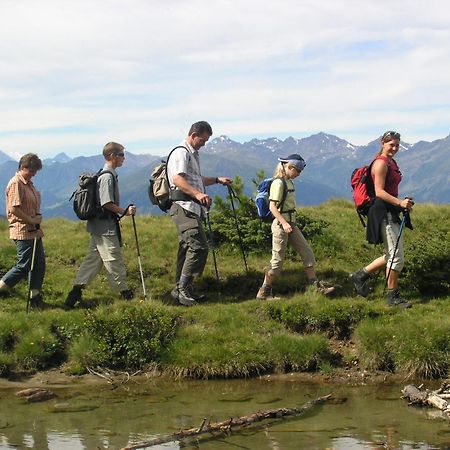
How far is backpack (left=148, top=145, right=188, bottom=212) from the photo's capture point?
13.5 m

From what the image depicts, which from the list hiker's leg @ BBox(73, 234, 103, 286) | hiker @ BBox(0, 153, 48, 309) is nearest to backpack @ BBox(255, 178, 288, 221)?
hiker's leg @ BBox(73, 234, 103, 286)

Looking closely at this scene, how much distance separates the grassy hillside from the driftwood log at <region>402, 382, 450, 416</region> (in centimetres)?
99

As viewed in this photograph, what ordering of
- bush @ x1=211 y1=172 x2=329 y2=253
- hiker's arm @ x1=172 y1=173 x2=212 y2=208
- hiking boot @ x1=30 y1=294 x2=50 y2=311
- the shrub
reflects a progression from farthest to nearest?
1. bush @ x1=211 y1=172 x2=329 y2=253
2. hiking boot @ x1=30 y1=294 x2=50 y2=311
3. hiker's arm @ x1=172 y1=173 x2=212 y2=208
4. the shrub

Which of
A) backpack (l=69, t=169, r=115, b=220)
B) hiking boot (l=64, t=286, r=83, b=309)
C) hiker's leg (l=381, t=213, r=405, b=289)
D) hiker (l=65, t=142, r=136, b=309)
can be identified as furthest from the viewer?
hiking boot (l=64, t=286, r=83, b=309)

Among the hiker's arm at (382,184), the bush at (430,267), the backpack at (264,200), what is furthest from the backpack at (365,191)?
the backpack at (264,200)

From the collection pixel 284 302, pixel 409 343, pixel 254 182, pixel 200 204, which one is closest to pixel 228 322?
pixel 284 302

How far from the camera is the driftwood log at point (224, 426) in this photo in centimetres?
836

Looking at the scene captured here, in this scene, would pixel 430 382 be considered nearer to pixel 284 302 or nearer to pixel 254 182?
pixel 284 302

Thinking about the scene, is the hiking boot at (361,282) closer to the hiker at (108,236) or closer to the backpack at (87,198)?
the hiker at (108,236)

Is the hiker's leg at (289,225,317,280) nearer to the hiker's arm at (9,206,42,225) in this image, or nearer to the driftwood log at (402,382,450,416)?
the driftwood log at (402,382,450,416)

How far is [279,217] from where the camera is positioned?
517 inches

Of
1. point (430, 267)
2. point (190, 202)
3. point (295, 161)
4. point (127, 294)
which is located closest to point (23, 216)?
point (127, 294)

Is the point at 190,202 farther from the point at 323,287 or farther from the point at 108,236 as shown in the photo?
the point at 323,287

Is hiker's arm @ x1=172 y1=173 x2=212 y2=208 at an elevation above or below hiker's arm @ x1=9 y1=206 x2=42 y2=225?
above
